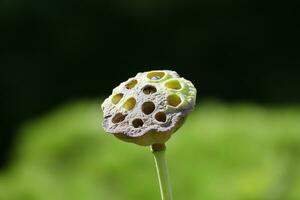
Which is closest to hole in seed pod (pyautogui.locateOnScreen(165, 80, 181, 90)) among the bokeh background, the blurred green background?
the blurred green background

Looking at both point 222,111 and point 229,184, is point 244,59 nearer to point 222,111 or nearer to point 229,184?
point 222,111

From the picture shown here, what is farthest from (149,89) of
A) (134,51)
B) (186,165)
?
(134,51)

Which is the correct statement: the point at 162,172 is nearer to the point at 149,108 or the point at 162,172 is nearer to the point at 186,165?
the point at 149,108

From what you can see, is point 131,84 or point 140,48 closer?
point 131,84

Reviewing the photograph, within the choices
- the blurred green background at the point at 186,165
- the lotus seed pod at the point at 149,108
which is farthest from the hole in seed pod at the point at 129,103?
the blurred green background at the point at 186,165

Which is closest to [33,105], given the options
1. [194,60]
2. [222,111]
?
[194,60]

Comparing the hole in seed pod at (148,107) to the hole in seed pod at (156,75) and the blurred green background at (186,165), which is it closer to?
the hole in seed pod at (156,75)
